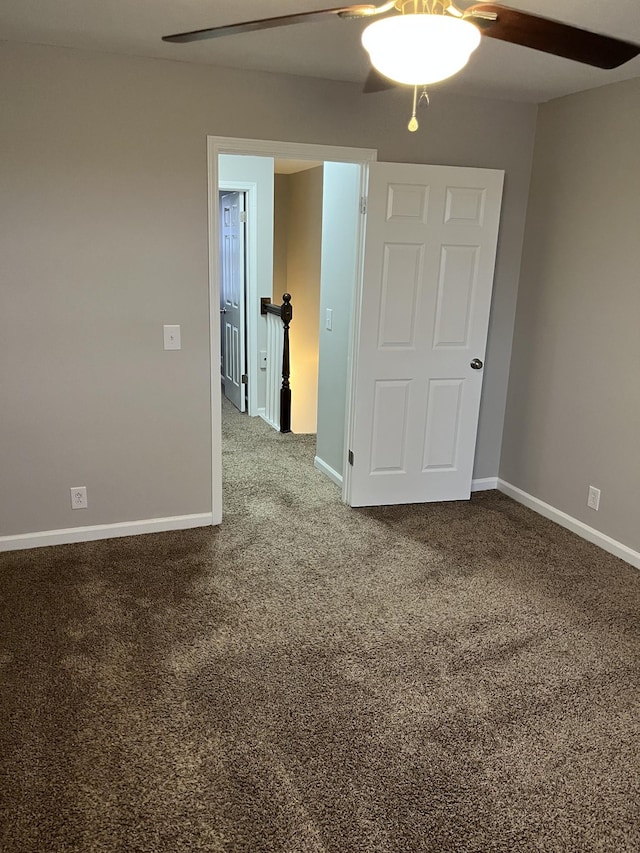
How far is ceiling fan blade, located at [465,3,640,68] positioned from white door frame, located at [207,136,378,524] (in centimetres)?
173

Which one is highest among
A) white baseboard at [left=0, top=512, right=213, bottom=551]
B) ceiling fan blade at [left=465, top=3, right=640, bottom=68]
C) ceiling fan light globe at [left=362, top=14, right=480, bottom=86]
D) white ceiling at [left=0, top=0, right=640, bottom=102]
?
white ceiling at [left=0, top=0, right=640, bottom=102]

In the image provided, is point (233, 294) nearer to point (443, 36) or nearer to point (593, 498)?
point (593, 498)

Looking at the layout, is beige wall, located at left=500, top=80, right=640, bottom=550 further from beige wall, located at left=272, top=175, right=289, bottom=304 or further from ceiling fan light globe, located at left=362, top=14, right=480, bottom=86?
beige wall, located at left=272, top=175, right=289, bottom=304

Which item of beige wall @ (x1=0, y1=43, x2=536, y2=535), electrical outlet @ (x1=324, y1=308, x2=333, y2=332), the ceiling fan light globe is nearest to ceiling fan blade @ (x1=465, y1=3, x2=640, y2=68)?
the ceiling fan light globe

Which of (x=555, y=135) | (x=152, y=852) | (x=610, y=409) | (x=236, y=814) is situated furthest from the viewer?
(x=555, y=135)

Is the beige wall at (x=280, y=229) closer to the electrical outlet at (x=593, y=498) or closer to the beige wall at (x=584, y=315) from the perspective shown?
the beige wall at (x=584, y=315)

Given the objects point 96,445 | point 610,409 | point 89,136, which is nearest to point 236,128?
point 89,136

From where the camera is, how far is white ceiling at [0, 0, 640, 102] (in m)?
2.23

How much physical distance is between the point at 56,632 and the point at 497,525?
242cm

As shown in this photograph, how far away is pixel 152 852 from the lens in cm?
164

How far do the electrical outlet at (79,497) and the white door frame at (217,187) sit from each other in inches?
26.6

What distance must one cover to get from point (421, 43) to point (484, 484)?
3.22 meters

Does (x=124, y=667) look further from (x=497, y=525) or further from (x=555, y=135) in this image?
(x=555, y=135)

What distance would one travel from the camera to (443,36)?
4.60 feet
